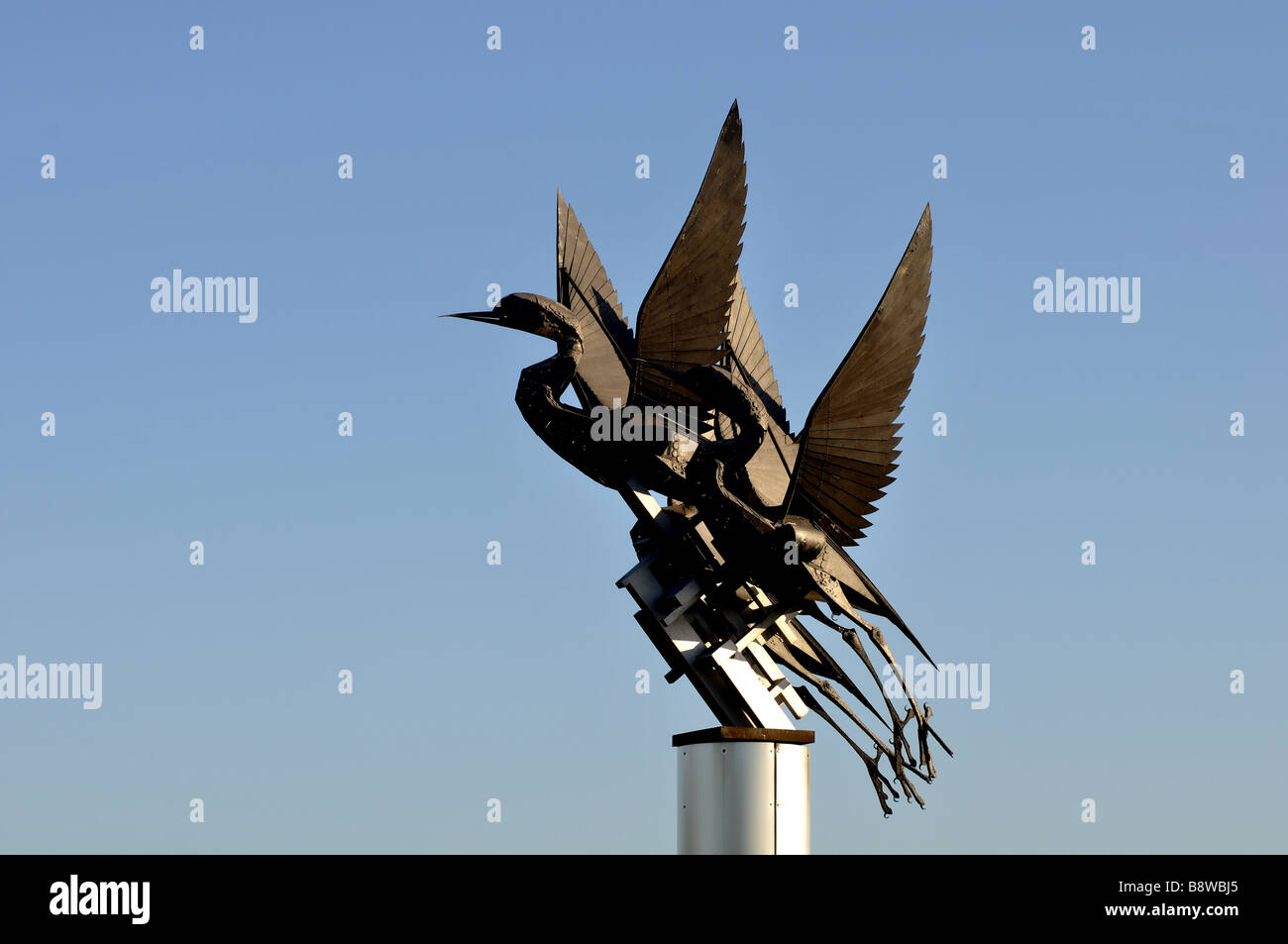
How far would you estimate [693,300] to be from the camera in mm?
16031

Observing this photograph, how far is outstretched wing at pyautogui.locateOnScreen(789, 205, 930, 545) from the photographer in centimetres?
1519

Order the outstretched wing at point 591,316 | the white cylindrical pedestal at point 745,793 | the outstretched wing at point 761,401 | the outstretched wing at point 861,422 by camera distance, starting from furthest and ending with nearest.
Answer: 1. the outstretched wing at point 591,316
2. the outstretched wing at point 761,401
3. the outstretched wing at point 861,422
4. the white cylindrical pedestal at point 745,793

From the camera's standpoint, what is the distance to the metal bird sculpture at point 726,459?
49.8 feet

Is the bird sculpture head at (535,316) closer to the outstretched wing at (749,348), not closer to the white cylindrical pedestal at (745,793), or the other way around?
the outstretched wing at (749,348)

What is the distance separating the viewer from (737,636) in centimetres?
1552

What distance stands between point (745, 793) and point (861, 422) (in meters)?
3.51

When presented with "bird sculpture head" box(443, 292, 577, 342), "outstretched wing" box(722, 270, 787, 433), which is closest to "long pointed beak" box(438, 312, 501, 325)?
"bird sculpture head" box(443, 292, 577, 342)

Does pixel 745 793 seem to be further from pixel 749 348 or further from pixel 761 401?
pixel 749 348

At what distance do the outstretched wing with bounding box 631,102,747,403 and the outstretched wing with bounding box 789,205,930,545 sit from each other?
4.79 ft

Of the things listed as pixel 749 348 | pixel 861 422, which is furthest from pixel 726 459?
pixel 749 348

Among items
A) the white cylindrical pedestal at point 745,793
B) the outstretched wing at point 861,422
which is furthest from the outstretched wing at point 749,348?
the white cylindrical pedestal at point 745,793

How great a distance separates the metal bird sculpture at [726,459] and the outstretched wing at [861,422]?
0.01 metres
